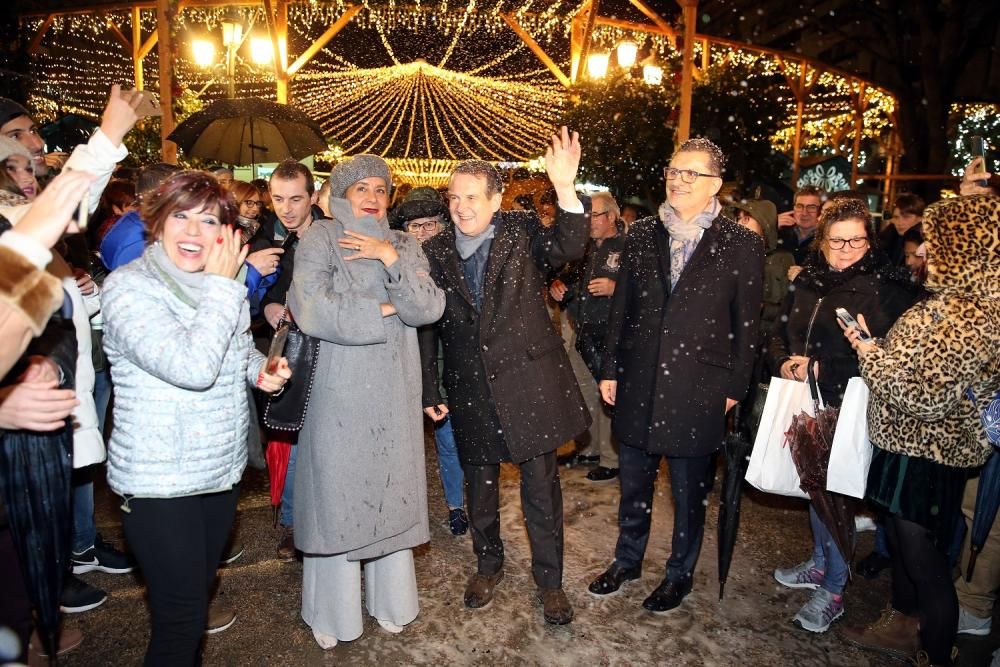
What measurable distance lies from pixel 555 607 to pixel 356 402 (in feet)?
4.80

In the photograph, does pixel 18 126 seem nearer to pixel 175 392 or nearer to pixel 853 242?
pixel 175 392

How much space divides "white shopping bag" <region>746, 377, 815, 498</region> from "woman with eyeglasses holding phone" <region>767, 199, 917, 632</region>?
0.14m

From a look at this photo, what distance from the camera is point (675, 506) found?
373cm

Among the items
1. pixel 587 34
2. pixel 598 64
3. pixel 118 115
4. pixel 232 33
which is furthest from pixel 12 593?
pixel 598 64

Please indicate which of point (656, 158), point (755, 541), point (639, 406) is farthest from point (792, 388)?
point (656, 158)

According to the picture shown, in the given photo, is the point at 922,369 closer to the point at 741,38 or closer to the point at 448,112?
the point at 448,112

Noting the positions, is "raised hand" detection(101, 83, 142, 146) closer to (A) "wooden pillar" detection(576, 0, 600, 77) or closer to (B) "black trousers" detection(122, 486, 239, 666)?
(B) "black trousers" detection(122, 486, 239, 666)

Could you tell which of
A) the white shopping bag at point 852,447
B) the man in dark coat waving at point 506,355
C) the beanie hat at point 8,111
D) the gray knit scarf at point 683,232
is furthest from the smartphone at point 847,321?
the beanie hat at point 8,111

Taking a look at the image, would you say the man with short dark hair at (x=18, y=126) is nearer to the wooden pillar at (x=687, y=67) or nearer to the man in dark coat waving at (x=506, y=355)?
the man in dark coat waving at (x=506, y=355)

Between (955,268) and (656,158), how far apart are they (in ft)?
22.8

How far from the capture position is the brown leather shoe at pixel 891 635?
332 cm

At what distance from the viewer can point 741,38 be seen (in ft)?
69.3

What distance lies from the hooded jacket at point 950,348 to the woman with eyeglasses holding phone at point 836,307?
0.57m

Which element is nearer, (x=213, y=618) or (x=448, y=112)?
(x=213, y=618)
